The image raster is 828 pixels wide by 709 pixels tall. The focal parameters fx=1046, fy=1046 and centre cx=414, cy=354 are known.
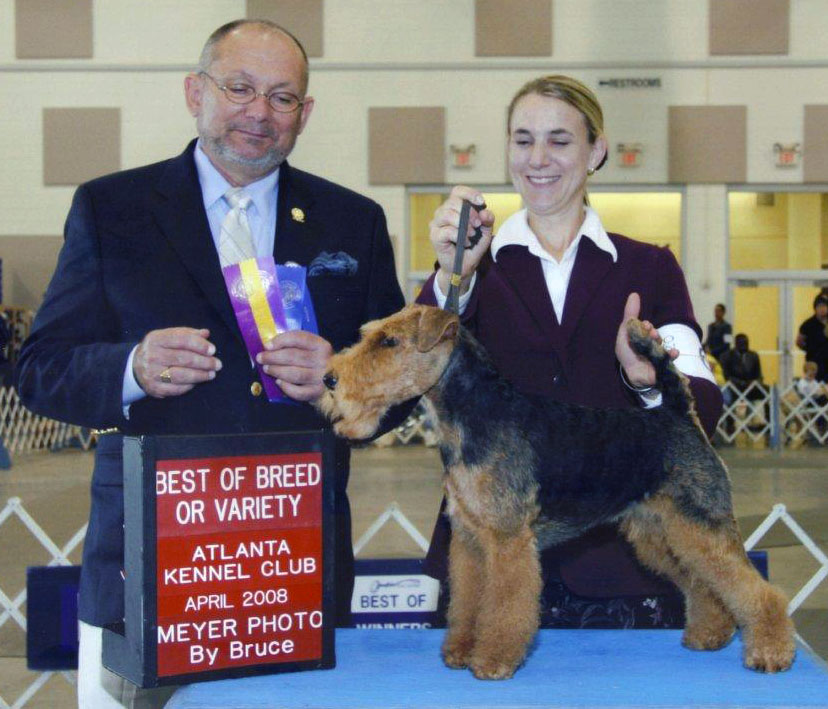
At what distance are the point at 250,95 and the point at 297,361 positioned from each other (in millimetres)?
505

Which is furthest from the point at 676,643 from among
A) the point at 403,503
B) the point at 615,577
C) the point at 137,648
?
the point at 403,503

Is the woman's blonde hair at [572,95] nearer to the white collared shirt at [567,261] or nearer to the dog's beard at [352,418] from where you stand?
the white collared shirt at [567,261]

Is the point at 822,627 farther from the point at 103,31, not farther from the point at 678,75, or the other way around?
the point at 103,31

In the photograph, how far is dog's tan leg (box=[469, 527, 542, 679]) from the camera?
1.53m

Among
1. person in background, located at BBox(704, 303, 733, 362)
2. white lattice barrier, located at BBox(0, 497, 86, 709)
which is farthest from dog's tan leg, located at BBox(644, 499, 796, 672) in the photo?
person in background, located at BBox(704, 303, 733, 362)

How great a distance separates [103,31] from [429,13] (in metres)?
4.30

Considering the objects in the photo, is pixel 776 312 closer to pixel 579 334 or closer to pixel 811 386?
pixel 811 386

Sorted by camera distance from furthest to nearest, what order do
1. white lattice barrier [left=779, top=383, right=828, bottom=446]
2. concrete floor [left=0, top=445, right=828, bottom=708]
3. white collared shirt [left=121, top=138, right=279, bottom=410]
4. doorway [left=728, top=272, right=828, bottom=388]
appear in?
doorway [left=728, top=272, right=828, bottom=388] < white lattice barrier [left=779, top=383, right=828, bottom=446] < concrete floor [left=0, top=445, right=828, bottom=708] < white collared shirt [left=121, top=138, right=279, bottom=410]

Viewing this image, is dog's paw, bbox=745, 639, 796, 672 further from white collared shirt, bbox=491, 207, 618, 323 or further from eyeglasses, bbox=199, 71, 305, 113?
eyeglasses, bbox=199, 71, 305, 113

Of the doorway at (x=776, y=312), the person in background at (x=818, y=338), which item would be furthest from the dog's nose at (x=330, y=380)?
the doorway at (x=776, y=312)

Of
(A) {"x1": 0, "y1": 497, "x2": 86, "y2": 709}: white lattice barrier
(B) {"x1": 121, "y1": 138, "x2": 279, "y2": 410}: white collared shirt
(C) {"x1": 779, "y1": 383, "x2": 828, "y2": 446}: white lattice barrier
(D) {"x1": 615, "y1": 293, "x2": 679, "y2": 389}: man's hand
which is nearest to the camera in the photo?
(D) {"x1": 615, "y1": 293, "x2": 679, "y2": 389}: man's hand

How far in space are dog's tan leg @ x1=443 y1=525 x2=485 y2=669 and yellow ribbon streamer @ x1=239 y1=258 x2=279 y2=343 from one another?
1.53 feet

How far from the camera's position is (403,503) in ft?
24.7

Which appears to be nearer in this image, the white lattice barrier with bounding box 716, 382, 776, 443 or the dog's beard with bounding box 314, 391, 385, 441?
the dog's beard with bounding box 314, 391, 385, 441
